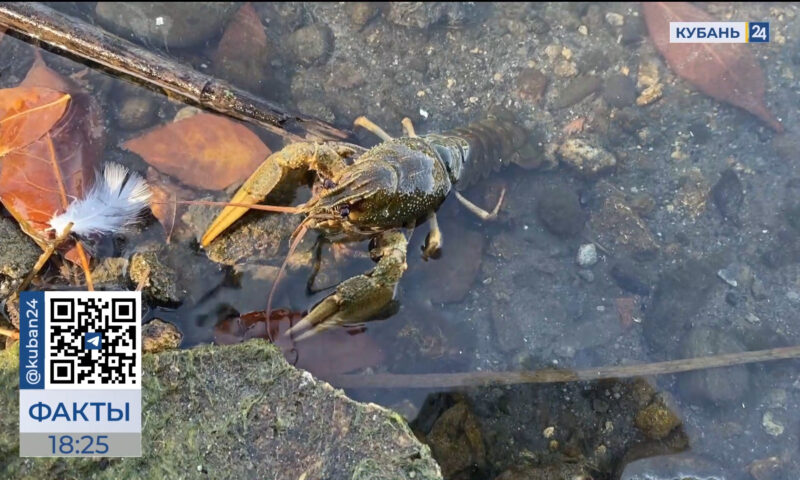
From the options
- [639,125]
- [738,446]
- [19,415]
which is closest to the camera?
[19,415]

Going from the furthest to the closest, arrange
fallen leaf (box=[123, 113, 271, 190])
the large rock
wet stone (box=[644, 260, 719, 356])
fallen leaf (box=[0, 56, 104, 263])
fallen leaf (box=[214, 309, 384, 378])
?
wet stone (box=[644, 260, 719, 356]), fallen leaf (box=[123, 113, 271, 190]), fallen leaf (box=[214, 309, 384, 378]), fallen leaf (box=[0, 56, 104, 263]), the large rock

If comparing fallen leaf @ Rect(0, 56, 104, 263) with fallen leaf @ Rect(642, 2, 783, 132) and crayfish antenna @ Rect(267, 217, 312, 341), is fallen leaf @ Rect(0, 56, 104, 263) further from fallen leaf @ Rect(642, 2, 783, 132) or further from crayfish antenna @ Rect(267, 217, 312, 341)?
fallen leaf @ Rect(642, 2, 783, 132)

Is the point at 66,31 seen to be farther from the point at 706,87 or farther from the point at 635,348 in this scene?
the point at 706,87

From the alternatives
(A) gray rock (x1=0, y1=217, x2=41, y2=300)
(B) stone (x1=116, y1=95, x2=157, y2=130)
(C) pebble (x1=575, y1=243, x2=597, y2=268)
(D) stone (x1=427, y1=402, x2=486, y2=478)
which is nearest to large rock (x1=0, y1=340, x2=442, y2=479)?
(A) gray rock (x1=0, y1=217, x2=41, y2=300)

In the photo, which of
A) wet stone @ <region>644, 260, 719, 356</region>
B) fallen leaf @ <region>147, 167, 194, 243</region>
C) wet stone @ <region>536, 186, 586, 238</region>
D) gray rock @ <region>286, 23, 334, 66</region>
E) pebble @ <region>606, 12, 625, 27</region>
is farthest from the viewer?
pebble @ <region>606, 12, 625, 27</region>

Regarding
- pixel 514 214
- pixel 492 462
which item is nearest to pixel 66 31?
pixel 514 214
